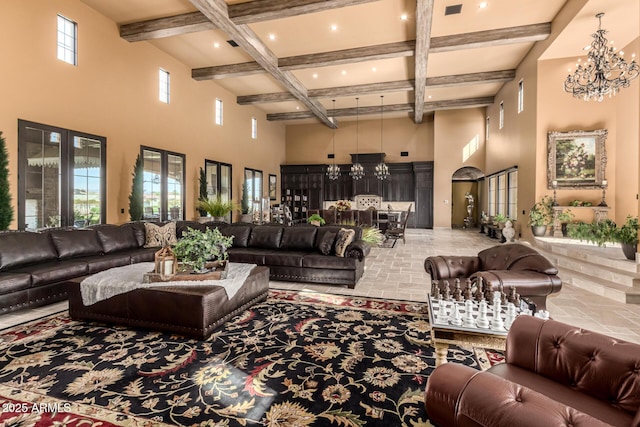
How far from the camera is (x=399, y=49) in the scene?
7.41 metres

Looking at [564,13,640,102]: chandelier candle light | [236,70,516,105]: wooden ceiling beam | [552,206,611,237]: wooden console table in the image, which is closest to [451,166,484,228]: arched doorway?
[236,70,516,105]: wooden ceiling beam

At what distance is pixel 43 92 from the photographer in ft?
18.0

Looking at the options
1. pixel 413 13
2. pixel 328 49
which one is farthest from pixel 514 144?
pixel 328 49

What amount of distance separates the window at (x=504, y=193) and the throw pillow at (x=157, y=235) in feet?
29.4

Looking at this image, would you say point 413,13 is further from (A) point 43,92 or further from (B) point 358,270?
(A) point 43,92

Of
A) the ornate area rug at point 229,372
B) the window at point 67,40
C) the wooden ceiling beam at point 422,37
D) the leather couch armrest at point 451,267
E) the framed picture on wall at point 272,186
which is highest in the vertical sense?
the wooden ceiling beam at point 422,37

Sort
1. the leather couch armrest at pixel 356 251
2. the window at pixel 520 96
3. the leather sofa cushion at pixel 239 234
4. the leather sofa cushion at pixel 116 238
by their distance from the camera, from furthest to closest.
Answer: the window at pixel 520 96 < the leather sofa cushion at pixel 239 234 < the leather sofa cushion at pixel 116 238 < the leather couch armrest at pixel 356 251

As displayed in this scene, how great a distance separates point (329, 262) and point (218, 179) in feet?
22.5

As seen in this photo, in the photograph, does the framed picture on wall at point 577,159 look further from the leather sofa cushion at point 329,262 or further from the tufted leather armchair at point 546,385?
the tufted leather armchair at point 546,385

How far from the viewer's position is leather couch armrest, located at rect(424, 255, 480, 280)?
145 inches

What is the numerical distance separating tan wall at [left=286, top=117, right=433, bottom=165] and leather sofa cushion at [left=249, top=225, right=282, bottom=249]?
1039 centimetres

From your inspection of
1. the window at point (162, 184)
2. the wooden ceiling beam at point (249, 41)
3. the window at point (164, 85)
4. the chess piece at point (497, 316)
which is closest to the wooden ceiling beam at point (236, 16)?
the wooden ceiling beam at point (249, 41)

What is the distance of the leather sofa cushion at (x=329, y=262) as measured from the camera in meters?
4.77

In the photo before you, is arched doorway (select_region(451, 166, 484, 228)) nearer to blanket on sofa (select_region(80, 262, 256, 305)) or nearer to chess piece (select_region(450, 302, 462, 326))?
chess piece (select_region(450, 302, 462, 326))
